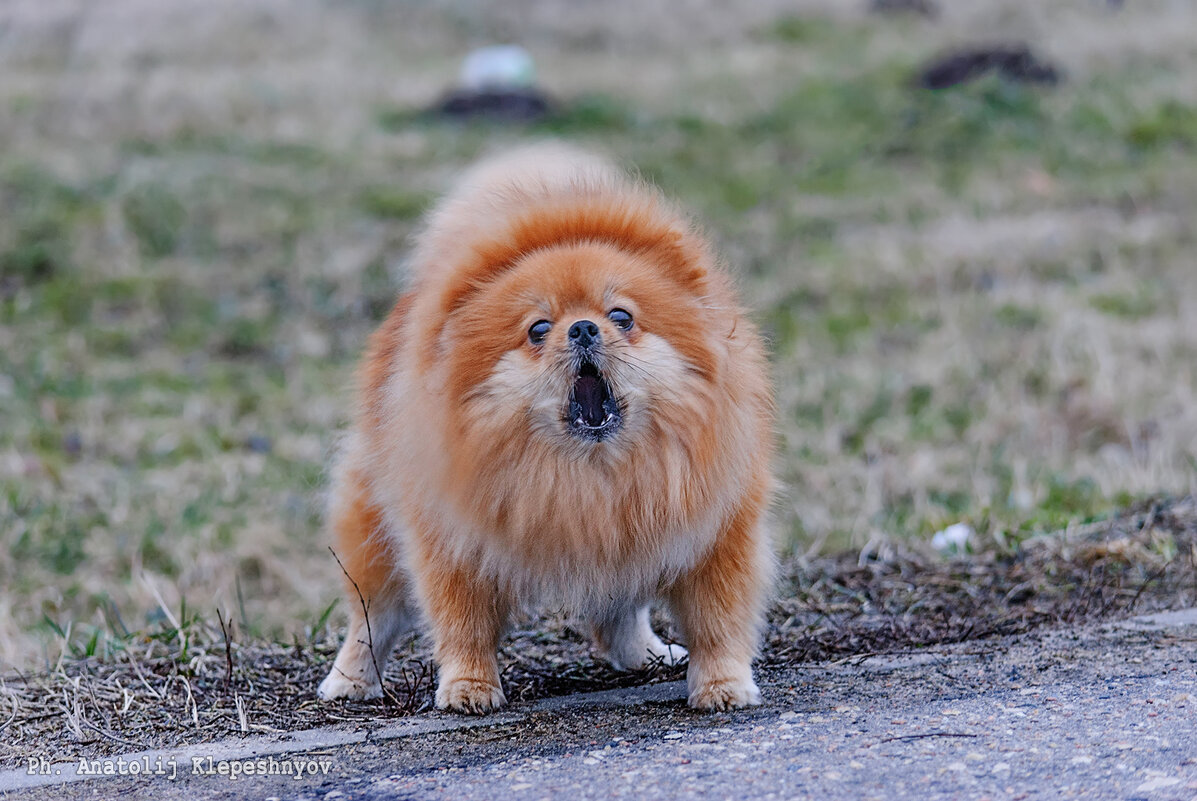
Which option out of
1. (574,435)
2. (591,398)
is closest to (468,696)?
(574,435)

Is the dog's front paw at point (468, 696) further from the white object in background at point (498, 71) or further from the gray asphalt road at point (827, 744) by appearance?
the white object in background at point (498, 71)

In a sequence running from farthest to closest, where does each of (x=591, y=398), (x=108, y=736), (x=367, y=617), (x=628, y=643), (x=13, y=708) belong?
(x=628, y=643)
(x=367, y=617)
(x=13, y=708)
(x=108, y=736)
(x=591, y=398)

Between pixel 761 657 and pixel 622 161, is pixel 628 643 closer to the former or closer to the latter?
pixel 761 657

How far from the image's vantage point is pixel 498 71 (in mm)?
16391

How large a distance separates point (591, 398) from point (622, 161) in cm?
1056

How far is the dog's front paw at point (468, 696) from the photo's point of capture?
3592mm

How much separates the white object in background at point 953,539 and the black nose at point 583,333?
8.15 feet

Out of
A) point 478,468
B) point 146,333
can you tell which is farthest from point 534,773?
point 146,333

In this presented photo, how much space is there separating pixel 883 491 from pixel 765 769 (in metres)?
4.17

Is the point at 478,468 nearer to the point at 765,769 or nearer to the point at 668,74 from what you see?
the point at 765,769

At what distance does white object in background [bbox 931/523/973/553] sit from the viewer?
517 centimetres

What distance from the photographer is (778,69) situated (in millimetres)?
17484

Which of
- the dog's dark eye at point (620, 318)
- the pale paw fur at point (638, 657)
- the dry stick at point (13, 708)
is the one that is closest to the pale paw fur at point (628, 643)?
the pale paw fur at point (638, 657)

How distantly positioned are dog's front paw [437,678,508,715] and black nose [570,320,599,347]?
3.42 ft
